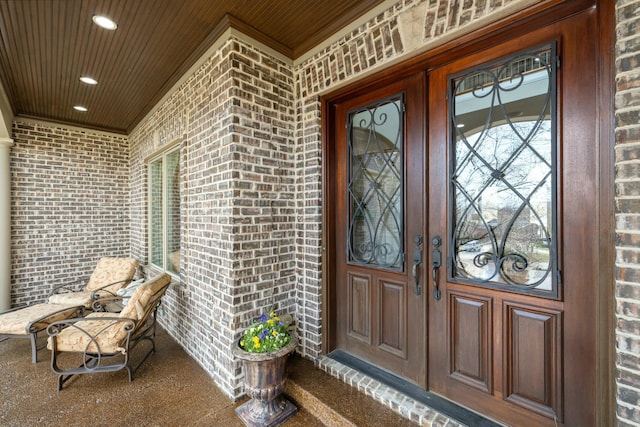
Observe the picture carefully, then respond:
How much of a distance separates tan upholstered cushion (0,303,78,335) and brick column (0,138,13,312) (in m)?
1.30

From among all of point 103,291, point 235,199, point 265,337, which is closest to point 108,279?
point 103,291

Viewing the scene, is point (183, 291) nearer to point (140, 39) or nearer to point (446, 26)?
point (140, 39)

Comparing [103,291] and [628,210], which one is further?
[103,291]

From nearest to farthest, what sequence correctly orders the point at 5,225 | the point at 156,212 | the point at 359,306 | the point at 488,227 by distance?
the point at 488,227, the point at 359,306, the point at 5,225, the point at 156,212

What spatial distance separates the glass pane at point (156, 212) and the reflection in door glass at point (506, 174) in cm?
412

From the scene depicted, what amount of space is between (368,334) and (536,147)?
1783 mm

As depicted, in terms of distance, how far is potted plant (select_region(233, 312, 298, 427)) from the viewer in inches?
75.3

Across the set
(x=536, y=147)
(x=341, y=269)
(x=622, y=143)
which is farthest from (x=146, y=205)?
(x=622, y=143)

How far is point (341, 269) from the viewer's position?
8.11 ft

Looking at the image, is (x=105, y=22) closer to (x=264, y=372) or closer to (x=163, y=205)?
(x=163, y=205)

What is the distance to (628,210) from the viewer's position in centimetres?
117

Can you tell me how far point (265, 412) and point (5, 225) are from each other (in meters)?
4.95

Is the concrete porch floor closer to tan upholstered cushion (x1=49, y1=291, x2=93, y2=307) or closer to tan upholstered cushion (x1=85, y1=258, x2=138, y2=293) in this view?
tan upholstered cushion (x1=49, y1=291, x2=93, y2=307)

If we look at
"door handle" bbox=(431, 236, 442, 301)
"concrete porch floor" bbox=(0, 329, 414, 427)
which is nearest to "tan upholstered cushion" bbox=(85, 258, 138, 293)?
"concrete porch floor" bbox=(0, 329, 414, 427)
